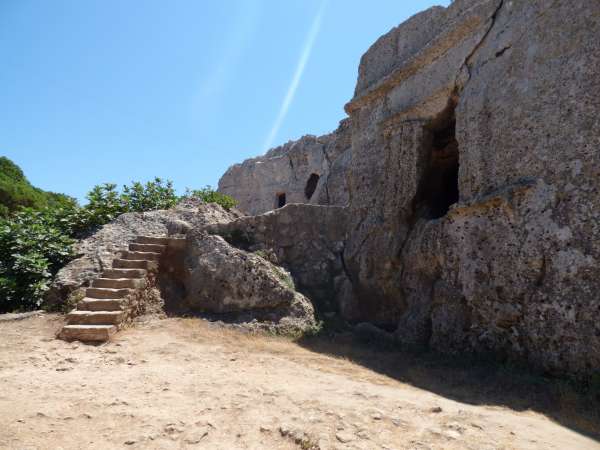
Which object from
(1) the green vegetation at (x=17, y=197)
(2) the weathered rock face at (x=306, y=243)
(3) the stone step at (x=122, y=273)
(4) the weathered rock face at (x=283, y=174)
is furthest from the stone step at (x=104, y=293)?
(4) the weathered rock face at (x=283, y=174)

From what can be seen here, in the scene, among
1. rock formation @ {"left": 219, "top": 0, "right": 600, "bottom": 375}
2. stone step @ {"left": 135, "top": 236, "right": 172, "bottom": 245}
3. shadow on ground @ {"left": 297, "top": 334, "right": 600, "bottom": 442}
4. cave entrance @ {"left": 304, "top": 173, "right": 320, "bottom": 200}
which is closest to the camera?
shadow on ground @ {"left": 297, "top": 334, "right": 600, "bottom": 442}

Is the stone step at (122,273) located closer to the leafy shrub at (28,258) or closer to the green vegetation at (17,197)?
the leafy shrub at (28,258)

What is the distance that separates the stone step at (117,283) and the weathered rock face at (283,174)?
43.0ft

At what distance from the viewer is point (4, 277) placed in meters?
6.04

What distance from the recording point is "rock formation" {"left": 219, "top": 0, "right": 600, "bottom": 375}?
4.18 metres

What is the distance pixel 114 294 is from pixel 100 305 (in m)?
0.28

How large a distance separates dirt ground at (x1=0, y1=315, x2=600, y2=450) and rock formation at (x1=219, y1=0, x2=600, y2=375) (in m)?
1.03

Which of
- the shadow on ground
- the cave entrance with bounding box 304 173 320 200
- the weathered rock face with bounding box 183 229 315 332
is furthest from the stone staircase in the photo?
the cave entrance with bounding box 304 173 320 200

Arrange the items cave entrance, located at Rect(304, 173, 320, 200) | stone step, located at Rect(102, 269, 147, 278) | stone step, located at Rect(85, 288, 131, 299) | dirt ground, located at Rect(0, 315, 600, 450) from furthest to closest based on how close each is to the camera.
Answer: cave entrance, located at Rect(304, 173, 320, 200) < stone step, located at Rect(102, 269, 147, 278) < stone step, located at Rect(85, 288, 131, 299) < dirt ground, located at Rect(0, 315, 600, 450)

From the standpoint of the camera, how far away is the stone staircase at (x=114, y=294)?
474 centimetres

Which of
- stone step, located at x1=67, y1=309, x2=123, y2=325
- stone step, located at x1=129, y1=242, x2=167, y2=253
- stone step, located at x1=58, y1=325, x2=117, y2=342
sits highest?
stone step, located at x1=129, y1=242, x2=167, y2=253

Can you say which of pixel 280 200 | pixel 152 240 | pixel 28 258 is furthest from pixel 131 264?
pixel 280 200

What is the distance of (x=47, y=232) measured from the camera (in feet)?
22.9

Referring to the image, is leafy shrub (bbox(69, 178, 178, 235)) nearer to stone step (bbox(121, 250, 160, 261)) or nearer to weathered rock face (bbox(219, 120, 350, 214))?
stone step (bbox(121, 250, 160, 261))
